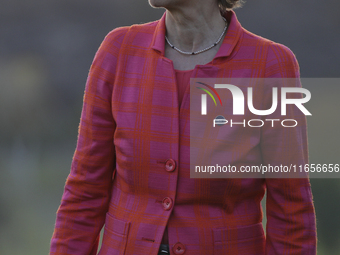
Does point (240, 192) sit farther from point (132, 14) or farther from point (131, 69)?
point (132, 14)

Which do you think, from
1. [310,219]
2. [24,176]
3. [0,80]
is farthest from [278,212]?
[0,80]

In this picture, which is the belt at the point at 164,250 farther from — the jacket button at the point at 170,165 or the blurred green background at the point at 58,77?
the blurred green background at the point at 58,77

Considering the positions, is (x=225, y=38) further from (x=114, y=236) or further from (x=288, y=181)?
(x=114, y=236)

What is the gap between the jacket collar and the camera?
44.2 inches

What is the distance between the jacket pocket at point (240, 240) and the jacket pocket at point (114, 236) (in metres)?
0.24

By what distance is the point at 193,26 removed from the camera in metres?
1.16

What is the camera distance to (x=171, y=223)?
1059mm

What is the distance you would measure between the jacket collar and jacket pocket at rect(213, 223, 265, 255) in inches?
18.8

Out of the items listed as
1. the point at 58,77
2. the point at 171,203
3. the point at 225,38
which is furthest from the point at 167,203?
the point at 58,77

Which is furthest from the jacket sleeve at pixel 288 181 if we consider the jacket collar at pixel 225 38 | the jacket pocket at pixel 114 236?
the jacket pocket at pixel 114 236

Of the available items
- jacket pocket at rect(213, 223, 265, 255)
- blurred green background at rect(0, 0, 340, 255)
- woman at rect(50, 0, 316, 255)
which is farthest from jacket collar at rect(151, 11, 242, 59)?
blurred green background at rect(0, 0, 340, 255)

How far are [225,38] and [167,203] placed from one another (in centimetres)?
49

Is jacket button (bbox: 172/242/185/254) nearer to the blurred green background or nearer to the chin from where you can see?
the chin

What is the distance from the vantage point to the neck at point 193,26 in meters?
1.15
